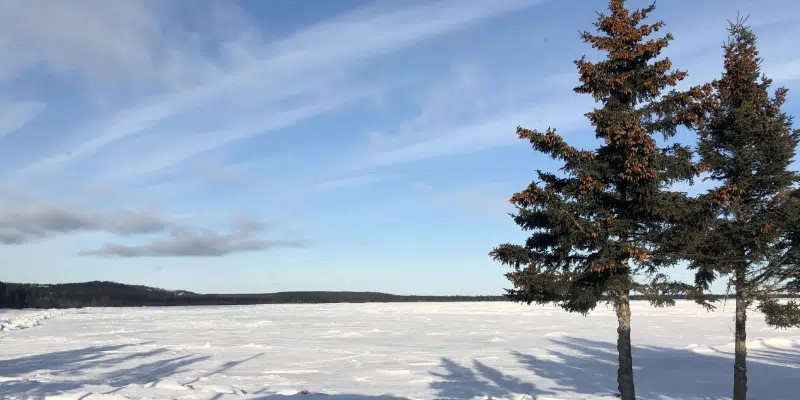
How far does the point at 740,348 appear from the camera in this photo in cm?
1709

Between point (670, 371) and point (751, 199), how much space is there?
13890mm

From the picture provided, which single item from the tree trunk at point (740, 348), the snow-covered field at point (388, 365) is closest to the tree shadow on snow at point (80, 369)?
the snow-covered field at point (388, 365)

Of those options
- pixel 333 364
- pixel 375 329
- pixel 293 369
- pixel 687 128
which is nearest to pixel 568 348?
pixel 333 364

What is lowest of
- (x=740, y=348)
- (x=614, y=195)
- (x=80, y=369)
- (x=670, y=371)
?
(x=80, y=369)

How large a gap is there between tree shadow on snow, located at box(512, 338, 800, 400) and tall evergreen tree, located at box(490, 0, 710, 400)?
416 inches

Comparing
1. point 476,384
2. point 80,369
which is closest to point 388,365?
point 476,384

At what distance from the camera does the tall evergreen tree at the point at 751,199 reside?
17.0 metres

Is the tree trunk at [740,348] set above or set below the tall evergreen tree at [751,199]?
below

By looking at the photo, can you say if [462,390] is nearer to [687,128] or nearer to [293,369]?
[293,369]

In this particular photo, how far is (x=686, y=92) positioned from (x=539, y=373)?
17.5 meters

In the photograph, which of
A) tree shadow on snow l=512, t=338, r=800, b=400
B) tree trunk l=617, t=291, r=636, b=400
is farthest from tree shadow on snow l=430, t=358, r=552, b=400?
tree trunk l=617, t=291, r=636, b=400

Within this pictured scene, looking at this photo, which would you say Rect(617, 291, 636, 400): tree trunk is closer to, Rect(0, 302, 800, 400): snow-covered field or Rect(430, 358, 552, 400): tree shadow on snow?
Rect(0, 302, 800, 400): snow-covered field

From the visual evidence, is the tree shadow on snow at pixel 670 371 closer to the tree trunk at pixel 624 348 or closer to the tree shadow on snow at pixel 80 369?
the tree trunk at pixel 624 348

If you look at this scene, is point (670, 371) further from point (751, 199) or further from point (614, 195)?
point (614, 195)
